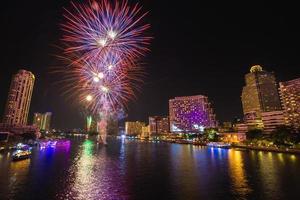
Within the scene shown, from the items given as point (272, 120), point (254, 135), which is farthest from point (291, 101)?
point (254, 135)

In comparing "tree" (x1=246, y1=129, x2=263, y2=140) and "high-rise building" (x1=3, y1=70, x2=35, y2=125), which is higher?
"high-rise building" (x1=3, y1=70, x2=35, y2=125)

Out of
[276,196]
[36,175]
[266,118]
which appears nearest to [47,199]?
[36,175]

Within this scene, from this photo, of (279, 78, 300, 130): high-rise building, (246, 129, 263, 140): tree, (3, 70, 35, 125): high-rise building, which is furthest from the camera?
(3, 70, 35, 125): high-rise building

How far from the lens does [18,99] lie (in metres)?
147

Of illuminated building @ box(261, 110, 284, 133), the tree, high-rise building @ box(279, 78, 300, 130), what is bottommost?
the tree

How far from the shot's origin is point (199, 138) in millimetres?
168500

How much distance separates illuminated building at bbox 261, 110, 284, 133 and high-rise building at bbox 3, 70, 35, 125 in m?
164

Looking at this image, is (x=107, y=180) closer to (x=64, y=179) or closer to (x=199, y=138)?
(x=64, y=179)

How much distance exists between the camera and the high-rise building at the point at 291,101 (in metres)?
128

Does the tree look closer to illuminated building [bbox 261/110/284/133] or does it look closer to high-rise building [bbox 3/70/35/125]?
illuminated building [bbox 261/110/284/133]

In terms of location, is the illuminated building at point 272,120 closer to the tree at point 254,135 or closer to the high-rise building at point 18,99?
the tree at point 254,135

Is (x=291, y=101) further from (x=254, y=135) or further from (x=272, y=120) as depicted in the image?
(x=254, y=135)

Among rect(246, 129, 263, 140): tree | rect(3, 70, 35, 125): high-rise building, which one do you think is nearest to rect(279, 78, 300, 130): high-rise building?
rect(246, 129, 263, 140): tree

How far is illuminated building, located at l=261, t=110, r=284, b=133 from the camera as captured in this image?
424 ft
